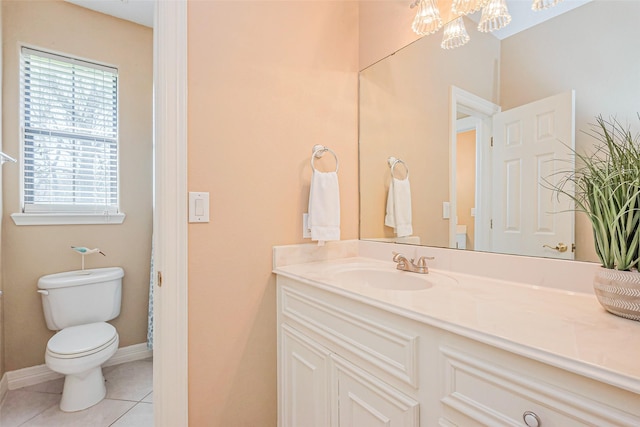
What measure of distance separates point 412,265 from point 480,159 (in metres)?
0.51

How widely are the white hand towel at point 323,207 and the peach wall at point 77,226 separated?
155 centimetres

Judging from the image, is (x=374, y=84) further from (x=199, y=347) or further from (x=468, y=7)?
(x=199, y=347)

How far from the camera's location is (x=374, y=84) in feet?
5.18

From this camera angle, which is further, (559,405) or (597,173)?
(597,173)

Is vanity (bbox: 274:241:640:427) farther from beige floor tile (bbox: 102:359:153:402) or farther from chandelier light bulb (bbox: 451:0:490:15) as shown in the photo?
beige floor tile (bbox: 102:359:153:402)

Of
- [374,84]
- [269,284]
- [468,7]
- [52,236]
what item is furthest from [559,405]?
[52,236]

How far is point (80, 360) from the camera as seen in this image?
1606 millimetres

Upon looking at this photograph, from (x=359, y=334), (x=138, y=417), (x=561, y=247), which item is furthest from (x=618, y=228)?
(x=138, y=417)

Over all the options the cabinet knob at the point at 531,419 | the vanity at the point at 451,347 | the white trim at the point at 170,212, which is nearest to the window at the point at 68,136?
the white trim at the point at 170,212

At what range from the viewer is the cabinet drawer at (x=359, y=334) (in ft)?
2.49

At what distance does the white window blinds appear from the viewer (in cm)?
191

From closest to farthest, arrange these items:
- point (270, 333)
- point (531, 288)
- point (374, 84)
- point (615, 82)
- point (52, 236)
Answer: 1. point (615, 82)
2. point (531, 288)
3. point (270, 333)
4. point (374, 84)
5. point (52, 236)

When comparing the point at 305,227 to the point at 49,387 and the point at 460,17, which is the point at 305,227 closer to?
the point at 460,17

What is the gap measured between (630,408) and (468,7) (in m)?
1.36
